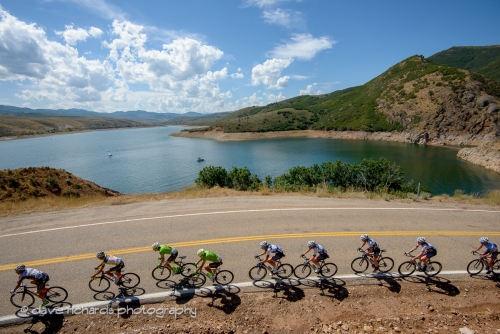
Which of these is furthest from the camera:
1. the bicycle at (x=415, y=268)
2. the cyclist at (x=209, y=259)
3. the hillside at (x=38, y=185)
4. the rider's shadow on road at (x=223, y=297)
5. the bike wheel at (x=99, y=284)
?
the hillside at (x=38, y=185)

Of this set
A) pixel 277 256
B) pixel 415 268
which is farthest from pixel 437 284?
pixel 277 256

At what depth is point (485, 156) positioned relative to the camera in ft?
229

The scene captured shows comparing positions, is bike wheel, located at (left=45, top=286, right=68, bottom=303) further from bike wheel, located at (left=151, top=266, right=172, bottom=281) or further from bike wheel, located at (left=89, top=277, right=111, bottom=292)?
bike wheel, located at (left=151, top=266, right=172, bottom=281)

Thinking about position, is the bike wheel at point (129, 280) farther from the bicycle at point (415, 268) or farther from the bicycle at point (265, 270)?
the bicycle at point (415, 268)

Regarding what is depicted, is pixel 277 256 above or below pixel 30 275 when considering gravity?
below

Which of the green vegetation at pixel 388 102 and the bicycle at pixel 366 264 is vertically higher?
the green vegetation at pixel 388 102

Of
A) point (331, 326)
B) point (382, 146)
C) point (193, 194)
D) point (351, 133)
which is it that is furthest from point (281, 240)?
point (351, 133)

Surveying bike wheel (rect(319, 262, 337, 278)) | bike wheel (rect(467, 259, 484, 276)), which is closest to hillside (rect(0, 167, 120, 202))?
bike wheel (rect(319, 262, 337, 278))

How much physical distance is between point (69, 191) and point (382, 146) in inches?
4190

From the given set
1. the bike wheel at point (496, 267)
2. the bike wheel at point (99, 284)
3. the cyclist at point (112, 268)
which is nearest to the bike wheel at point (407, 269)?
the bike wheel at point (496, 267)

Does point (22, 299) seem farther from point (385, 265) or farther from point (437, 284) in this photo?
point (437, 284)

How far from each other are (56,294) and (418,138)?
12603 centimetres

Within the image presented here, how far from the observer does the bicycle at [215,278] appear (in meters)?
8.26

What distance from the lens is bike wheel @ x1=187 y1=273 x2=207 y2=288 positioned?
27.4 ft
